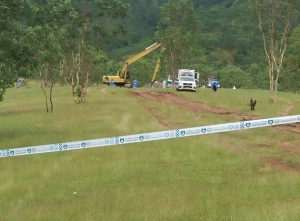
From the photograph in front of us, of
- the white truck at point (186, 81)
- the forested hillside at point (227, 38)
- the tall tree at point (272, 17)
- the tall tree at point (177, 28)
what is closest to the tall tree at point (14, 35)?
the tall tree at point (272, 17)

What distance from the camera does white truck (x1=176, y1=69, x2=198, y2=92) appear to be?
55.2 meters

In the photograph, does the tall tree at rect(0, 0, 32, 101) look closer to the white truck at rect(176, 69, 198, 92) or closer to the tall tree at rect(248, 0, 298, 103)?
the tall tree at rect(248, 0, 298, 103)

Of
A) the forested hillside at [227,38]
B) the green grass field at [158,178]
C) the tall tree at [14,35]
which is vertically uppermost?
the tall tree at [14,35]

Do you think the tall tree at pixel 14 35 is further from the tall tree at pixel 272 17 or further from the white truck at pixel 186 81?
the white truck at pixel 186 81

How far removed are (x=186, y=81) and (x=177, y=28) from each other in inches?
360

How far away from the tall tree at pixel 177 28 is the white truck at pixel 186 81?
6149mm

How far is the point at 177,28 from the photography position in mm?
61844

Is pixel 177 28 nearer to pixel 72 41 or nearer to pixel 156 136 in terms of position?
pixel 72 41

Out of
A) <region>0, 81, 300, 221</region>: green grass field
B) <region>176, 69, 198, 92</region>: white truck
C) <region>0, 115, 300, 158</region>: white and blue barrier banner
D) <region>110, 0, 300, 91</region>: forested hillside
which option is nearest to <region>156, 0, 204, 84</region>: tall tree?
<region>176, 69, 198, 92</region>: white truck

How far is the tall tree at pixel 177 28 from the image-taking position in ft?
204

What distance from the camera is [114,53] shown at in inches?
5389

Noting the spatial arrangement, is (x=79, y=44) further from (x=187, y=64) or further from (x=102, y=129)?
(x=187, y=64)

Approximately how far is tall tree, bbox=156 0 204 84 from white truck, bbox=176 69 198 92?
6149 millimetres

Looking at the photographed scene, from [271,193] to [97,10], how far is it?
29758 millimetres
